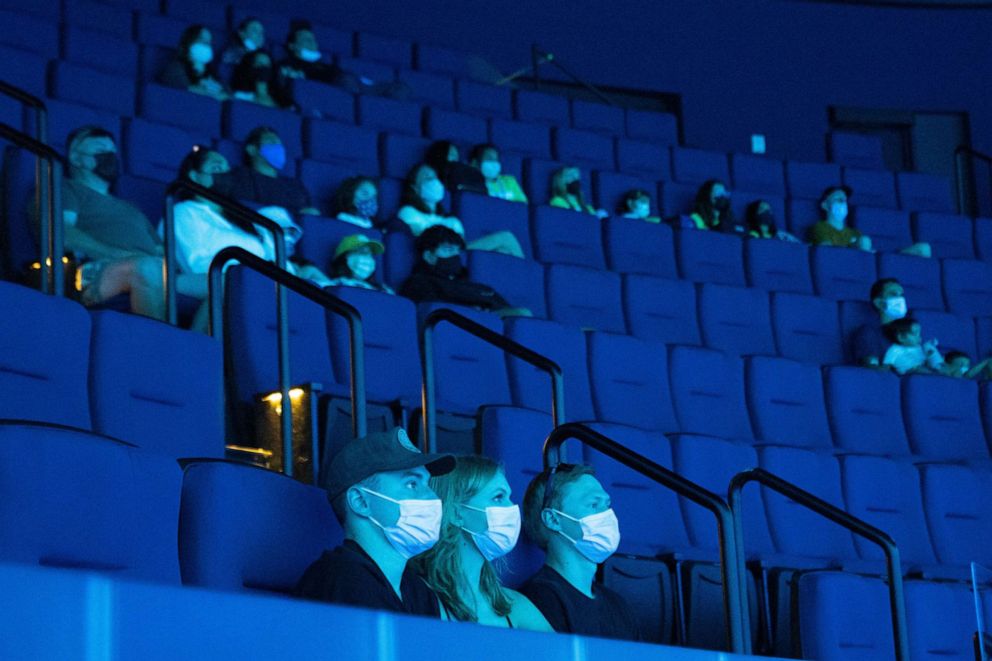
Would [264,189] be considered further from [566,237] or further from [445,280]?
[566,237]

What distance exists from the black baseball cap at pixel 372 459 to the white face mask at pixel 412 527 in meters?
0.03

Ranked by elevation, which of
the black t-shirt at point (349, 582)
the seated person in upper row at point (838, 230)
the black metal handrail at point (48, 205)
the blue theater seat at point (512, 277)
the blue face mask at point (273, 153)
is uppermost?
the seated person in upper row at point (838, 230)

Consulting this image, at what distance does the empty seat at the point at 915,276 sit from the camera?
6.43m

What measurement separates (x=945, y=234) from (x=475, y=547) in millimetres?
5213

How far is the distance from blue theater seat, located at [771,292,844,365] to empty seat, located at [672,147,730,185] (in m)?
1.51

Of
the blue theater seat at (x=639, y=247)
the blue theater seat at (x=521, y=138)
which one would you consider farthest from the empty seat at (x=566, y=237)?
the blue theater seat at (x=521, y=138)

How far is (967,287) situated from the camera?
6.63 metres

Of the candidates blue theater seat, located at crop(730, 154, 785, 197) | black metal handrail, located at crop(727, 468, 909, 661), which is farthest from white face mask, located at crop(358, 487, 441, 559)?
blue theater seat, located at crop(730, 154, 785, 197)

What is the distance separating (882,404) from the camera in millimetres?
5184

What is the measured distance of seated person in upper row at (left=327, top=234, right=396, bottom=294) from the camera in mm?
4301

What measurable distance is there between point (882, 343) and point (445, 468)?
3.67 meters

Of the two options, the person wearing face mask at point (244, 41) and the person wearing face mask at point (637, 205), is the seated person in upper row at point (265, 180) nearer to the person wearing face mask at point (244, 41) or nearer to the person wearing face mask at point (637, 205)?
the person wearing face mask at point (244, 41)

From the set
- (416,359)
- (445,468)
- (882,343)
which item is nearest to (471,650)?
(445,468)

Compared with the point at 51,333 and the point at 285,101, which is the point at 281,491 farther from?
the point at 285,101
